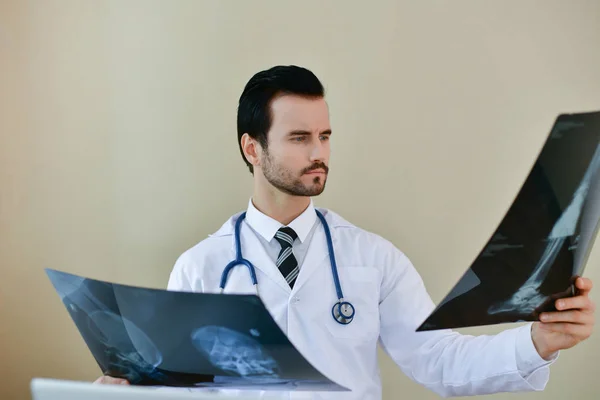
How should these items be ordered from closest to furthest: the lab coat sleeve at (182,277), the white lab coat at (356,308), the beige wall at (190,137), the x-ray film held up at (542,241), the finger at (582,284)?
the x-ray film held up at (542,241), the finger at (582,284), the white lab coat at (356,308), the lab coat sleeve at (182,277), the beige wall at (190,137)

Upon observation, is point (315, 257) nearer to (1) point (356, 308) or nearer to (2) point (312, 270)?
(2) point (312, 270)

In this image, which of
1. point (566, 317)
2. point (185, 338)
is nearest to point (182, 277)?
point (185, 338)

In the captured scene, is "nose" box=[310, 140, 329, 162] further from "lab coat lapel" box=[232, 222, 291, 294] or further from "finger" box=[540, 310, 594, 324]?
"finger" box=[540, 310, 594, 324]

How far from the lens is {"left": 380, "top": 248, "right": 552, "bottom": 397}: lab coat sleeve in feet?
4.38

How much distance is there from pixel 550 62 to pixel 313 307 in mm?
1024

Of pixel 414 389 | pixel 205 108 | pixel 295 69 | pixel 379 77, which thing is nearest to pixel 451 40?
pixel 379 77

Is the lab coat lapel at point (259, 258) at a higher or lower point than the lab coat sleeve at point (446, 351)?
higher

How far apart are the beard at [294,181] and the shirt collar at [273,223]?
0.28ft

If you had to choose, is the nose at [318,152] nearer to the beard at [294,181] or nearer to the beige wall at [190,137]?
the beard at [294,181]

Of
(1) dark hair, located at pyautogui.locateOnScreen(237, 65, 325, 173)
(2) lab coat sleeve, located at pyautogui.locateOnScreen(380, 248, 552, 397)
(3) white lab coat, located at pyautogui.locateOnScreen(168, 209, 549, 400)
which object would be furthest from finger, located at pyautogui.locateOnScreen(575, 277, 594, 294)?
(1) dark hair, located at pyautogui.locateOnScreen(237, 65, 325, 173)

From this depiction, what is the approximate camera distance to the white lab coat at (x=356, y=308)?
1.52 meters

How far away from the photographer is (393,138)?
77.8 inches

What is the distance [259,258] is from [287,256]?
0.07 meters

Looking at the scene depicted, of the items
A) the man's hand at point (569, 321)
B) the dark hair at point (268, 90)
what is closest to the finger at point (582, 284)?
the man's hand at point (569, 321)
